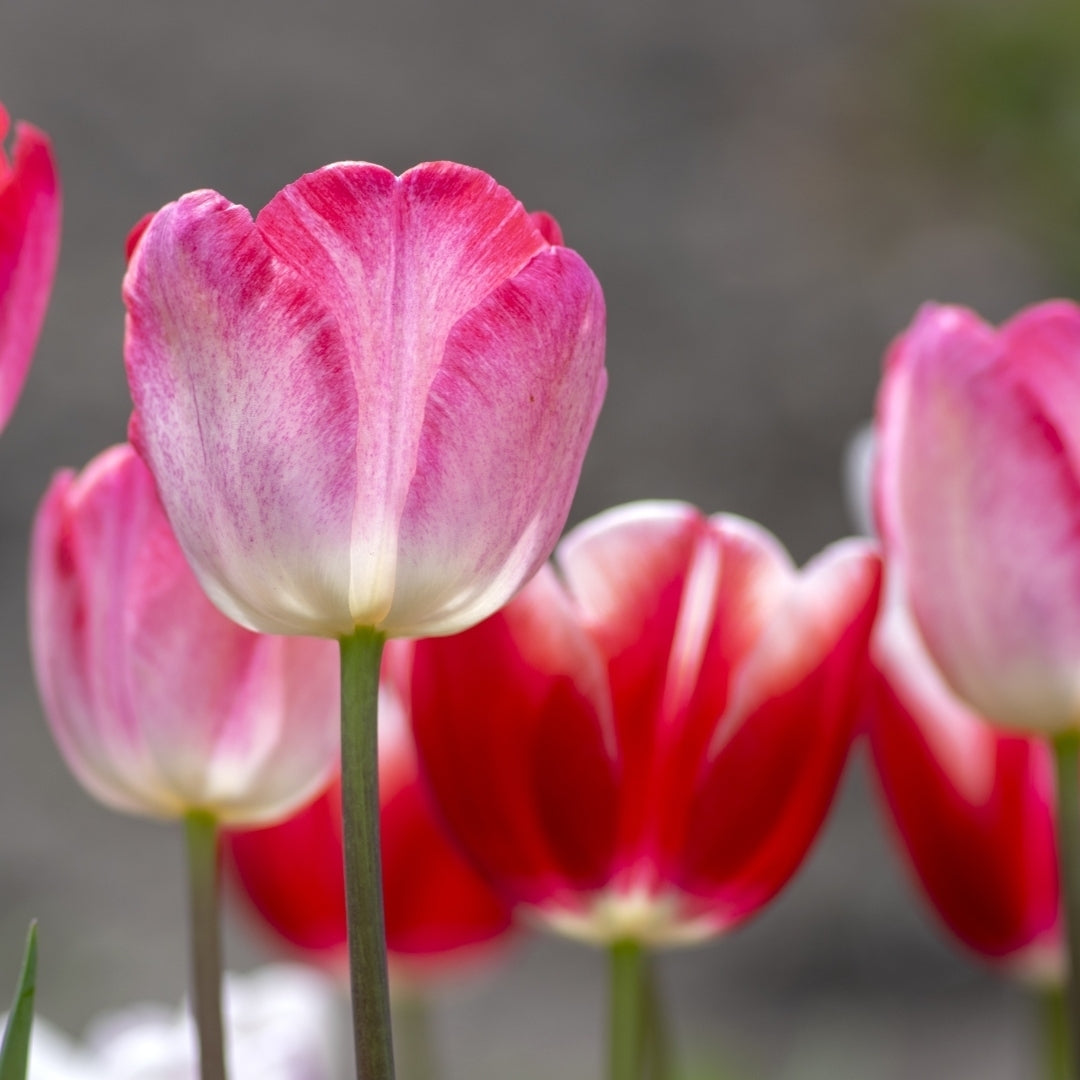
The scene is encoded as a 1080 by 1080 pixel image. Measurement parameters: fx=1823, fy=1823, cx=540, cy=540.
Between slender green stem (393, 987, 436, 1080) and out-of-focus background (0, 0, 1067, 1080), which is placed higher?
out-of-focus background (0, 0, 1067, 1080)

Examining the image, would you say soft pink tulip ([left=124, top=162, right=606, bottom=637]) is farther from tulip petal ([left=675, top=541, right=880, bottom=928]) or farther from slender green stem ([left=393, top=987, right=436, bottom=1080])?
slender green stem ([left=393, top=987, right=436, bottom=1080])

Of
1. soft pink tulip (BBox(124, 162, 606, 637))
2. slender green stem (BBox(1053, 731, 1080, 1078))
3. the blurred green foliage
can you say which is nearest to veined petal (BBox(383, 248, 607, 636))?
soft pink tulip (BBox(124, 162, 606, 637))

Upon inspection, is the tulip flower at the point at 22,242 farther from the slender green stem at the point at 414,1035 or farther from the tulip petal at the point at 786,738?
the slender green stem at the point at 414,1035

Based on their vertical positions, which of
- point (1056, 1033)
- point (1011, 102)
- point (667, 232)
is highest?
point (1011, 102)

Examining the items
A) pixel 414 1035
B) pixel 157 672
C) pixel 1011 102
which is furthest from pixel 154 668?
pixel 1011 102

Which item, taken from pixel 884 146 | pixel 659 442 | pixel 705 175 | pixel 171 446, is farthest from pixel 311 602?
pixel 884 146

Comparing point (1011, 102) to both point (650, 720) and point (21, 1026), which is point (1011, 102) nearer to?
point (650, 720)

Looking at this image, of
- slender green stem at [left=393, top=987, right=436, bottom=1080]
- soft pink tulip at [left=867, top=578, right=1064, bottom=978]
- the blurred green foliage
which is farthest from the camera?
the blurred green foliage
